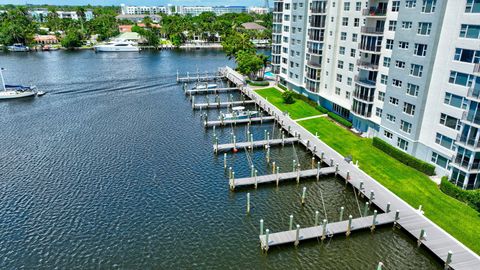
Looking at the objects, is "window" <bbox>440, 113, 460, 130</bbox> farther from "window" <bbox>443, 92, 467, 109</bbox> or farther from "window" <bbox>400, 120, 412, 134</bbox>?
"window" <bbox>400, 120, 412, 134</bbox>

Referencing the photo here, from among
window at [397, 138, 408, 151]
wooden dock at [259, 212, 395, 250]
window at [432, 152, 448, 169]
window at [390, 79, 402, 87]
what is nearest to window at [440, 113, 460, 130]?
window at [432, 152, 448, 169]

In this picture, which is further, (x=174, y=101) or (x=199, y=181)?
(x=174, y=101)

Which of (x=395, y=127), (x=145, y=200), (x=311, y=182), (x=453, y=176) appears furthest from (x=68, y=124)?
(x=453, y=176)

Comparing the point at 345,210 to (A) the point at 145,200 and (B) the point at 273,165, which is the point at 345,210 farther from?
(A) the point at 145,200

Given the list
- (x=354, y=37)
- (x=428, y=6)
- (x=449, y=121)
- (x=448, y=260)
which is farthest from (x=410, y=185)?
(x=354, y=37)

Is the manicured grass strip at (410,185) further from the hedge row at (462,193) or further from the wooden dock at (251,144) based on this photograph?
the wooden dock at (251,144)

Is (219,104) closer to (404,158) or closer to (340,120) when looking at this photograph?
(340,120)

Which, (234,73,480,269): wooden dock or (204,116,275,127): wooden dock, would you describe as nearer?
(234,73,480,269): wooden dock
